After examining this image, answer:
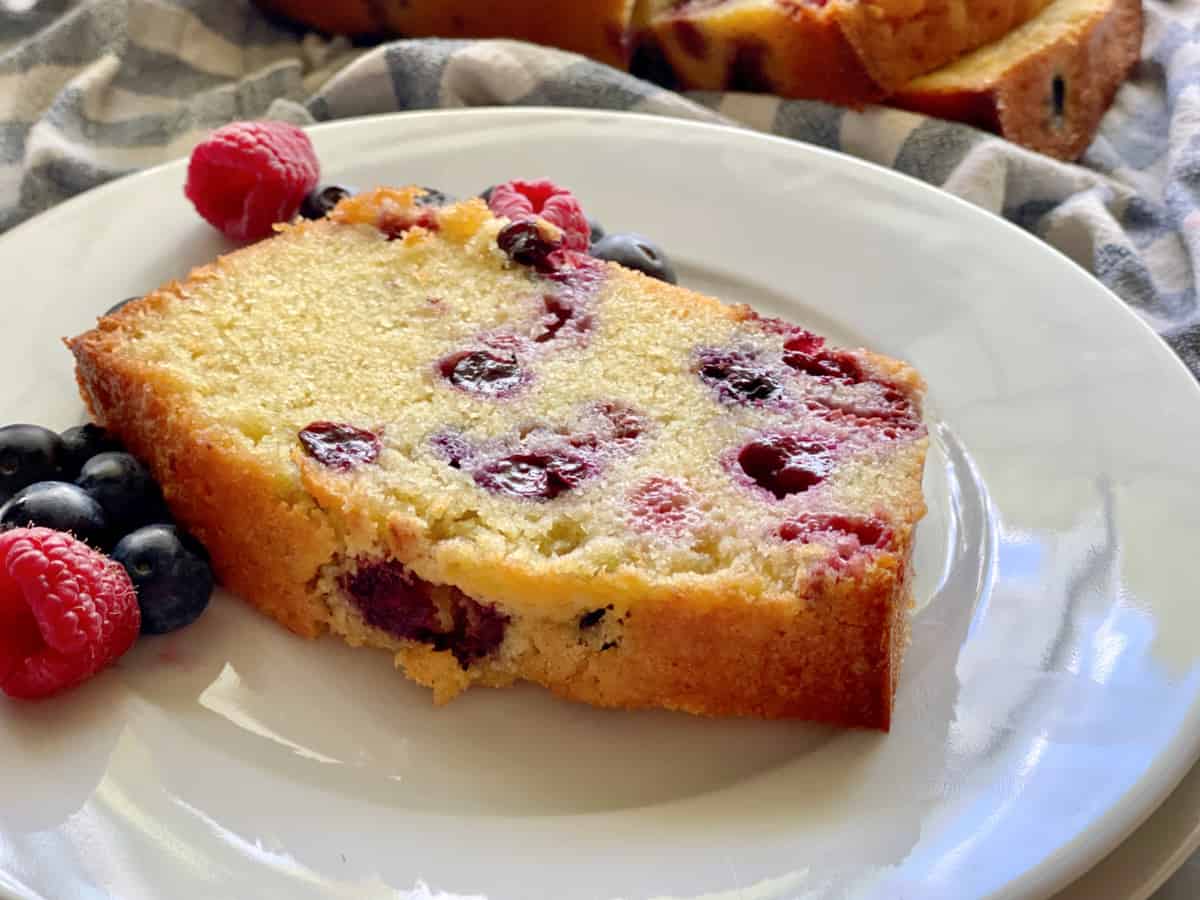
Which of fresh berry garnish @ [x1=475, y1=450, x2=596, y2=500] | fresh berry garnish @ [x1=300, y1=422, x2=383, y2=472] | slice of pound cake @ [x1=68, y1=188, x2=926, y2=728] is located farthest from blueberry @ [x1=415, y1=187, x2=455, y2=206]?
fresh berry garnish @ [x1=475, y1=450, x2=596, y2=500]

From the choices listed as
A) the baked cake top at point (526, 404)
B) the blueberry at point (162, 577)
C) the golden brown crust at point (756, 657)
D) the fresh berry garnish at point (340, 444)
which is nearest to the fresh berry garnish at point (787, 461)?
the baked cake top at point (526, 404)

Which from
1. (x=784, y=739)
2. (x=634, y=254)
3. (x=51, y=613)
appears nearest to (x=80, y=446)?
(x=51, y=613)

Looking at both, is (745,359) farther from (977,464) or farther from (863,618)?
(863,618)

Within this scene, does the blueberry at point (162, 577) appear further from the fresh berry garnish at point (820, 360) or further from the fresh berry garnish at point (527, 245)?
the fresh berry garnish at point (820, 360)

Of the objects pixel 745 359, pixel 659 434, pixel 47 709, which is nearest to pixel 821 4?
pixel 745 359

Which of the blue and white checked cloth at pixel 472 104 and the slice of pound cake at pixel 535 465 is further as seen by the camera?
the blue and white checked cloth at pixel 472 104

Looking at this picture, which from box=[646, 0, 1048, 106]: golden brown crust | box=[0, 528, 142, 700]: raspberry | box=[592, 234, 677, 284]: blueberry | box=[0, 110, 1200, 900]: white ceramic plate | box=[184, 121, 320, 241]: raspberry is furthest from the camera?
box=[646, 0, 1048, 106]: golden brown crust

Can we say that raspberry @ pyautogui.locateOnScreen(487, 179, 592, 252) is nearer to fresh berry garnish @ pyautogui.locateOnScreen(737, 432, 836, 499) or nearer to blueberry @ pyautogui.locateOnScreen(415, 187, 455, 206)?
blueberry @ pyautogui.locateOnScreen(415, 187, 455, 206)
